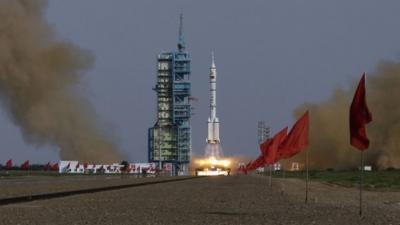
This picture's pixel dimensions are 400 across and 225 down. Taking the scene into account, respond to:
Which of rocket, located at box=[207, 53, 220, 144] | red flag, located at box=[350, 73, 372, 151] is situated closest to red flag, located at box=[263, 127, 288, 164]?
red flag, located at box=[350, 73, 372, 151]

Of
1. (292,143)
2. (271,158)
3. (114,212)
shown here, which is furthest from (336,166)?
(114,212)

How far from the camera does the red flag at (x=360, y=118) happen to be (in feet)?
65.2

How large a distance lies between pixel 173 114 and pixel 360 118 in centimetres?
12028

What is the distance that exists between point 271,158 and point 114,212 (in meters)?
23.6

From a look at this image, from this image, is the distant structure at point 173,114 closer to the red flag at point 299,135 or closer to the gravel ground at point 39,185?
the gravel ground at point 39,185

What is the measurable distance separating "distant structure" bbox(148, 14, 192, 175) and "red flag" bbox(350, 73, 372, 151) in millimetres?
118909

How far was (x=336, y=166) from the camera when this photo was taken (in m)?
122

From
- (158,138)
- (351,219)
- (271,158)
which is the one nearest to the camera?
(351,219)

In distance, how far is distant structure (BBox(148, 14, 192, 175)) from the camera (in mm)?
139750

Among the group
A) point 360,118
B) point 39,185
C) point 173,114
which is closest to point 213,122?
point 173,114

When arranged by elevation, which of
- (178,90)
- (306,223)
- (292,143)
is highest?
(178,90)

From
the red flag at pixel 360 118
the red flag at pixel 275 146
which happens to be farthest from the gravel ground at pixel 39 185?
the red flag at pixel 360 118

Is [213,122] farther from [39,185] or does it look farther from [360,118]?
[360,118]

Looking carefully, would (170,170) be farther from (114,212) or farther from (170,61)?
(114,212)
